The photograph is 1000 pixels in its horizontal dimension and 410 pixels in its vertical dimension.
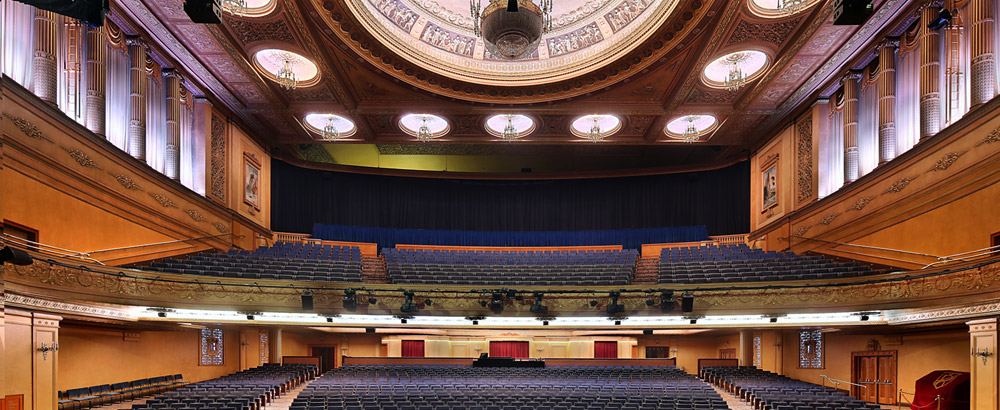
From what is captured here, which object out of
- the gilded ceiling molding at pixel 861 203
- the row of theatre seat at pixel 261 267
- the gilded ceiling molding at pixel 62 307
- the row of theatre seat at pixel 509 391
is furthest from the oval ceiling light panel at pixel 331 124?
the gilded ceiling molding at pixel 861 203

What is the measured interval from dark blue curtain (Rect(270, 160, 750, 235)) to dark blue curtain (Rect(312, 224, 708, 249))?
470mm

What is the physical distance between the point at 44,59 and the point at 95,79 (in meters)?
1.56

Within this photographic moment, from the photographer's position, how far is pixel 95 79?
1309 cm

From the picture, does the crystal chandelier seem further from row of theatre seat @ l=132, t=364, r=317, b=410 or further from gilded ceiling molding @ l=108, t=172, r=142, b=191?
gilded ceiling molding @ l=108, t=172, r=142, b=191

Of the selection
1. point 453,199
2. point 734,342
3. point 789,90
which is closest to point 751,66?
point 789,90

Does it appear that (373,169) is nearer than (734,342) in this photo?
Answer: No

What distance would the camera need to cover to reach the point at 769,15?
13430 millimetres

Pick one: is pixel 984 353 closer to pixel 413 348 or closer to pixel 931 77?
pixel 931 77

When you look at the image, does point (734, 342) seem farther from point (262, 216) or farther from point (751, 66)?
point (262, 216)

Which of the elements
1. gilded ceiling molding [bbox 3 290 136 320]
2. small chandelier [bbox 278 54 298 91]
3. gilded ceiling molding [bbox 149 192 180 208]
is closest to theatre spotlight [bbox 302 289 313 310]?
gilded ceiling molding [bbox 3 290 136 320]

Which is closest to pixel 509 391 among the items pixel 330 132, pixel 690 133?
pixel 330 132

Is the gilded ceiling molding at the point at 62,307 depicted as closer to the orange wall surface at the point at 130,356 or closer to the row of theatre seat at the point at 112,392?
the orange wall surface at the point at 130,356

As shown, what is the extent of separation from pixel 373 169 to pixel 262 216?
5.80m

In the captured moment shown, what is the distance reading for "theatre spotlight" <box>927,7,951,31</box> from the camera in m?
12.0
